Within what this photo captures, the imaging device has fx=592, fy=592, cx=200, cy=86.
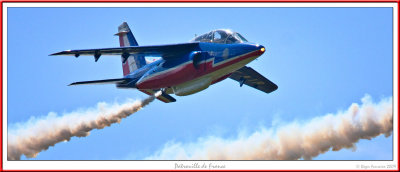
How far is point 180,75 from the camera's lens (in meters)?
33.4

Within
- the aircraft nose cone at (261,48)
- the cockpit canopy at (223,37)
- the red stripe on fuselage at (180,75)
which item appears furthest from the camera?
the cockpit canopy at (223,37)

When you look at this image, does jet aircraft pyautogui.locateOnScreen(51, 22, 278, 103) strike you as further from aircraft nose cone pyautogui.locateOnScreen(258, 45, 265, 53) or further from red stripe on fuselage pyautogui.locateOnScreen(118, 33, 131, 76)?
red stripe on fuselage pyautogui.locateOnScreen(118, 33, 131, 76)

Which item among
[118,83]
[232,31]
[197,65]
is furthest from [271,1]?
[118,83]

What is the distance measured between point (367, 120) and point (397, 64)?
17.1ft

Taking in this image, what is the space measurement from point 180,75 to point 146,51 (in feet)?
8.65

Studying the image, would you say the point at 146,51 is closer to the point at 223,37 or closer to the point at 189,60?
the point at 189,60

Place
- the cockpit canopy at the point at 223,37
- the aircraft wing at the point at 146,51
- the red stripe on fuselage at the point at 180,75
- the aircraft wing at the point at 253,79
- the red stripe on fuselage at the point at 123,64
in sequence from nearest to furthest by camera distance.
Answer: the red stripe on fuselage at the point at 180,75, the cockpit canopy at the point at 223,37, the aircraft wing at the point at 146,51, the aircraft wing at the point at 253,79, the red stripe on fuselage at the point at 123,64

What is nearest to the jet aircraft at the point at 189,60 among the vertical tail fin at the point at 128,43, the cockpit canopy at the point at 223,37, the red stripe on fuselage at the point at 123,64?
the cockpit canopy at the point at 223,37

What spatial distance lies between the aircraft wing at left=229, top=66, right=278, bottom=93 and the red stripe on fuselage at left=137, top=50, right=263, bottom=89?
5995 millimetres

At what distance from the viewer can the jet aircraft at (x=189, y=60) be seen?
32.0 meters

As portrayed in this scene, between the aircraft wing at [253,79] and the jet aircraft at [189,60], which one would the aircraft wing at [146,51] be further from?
the aircraft wing at [253,79]

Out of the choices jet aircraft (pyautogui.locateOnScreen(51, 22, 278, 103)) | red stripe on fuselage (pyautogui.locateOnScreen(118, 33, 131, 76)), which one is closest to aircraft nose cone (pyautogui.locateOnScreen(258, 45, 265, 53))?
jet aircraft (pyautogui.locateOnScreen(51, 22, 278, 103))

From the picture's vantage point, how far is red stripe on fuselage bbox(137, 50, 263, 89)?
105ft

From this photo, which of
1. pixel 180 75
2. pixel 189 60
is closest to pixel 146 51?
pixel 180 75
